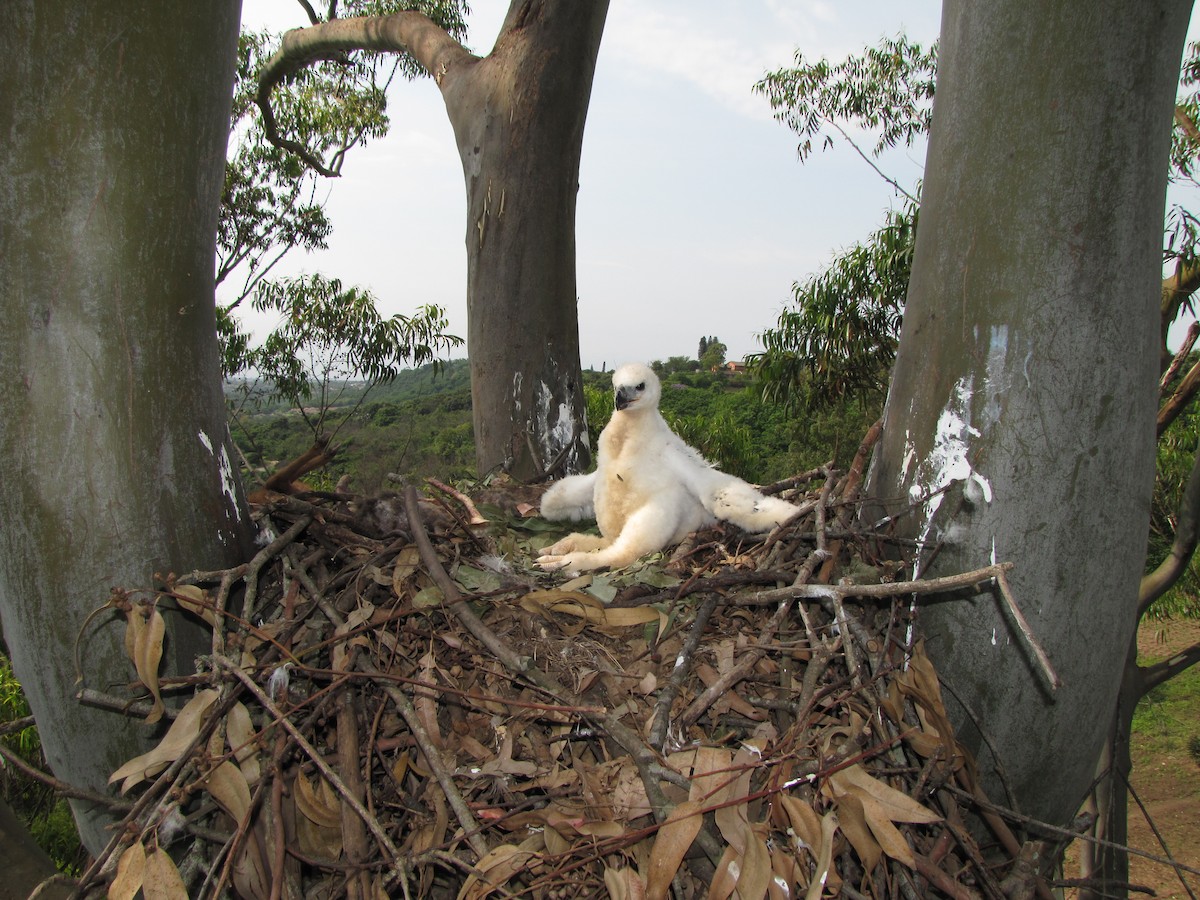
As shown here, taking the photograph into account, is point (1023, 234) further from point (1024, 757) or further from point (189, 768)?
point (189, 768)

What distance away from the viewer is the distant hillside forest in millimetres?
12586

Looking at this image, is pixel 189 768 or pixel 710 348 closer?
pixel 189 768

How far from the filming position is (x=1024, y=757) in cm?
231

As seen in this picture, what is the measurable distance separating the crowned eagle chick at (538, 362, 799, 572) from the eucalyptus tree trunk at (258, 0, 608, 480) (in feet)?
2.74

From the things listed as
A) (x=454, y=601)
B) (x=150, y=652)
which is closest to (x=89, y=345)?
(x=150, y=652)

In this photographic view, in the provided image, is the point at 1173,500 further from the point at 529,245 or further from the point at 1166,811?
the point at 529,245

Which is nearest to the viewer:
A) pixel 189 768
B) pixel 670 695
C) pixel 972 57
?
pixel 189 768

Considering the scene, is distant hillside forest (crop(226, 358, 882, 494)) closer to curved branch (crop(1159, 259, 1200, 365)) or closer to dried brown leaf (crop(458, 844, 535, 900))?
curved branch (crop(1159, 259, 1200, 365))

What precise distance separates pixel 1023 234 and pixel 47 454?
2.66 meters

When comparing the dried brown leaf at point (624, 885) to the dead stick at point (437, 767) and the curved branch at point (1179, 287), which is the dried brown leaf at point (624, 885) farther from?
the curved branch at point (1179, 287)

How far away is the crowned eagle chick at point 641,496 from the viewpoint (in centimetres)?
369

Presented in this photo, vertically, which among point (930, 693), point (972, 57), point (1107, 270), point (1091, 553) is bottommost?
point (930, 693)

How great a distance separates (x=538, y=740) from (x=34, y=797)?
980cm

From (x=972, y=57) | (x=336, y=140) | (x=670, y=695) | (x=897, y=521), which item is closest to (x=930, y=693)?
(x=897, y=521)
